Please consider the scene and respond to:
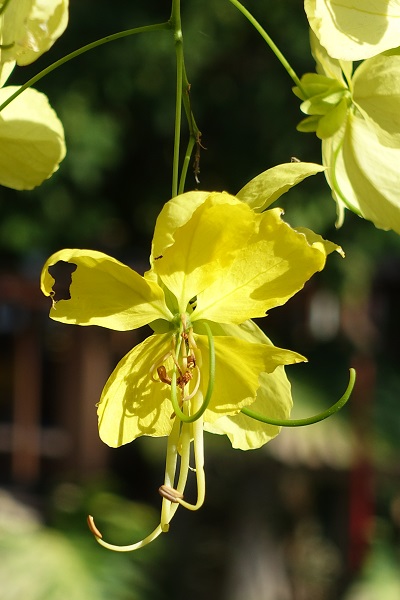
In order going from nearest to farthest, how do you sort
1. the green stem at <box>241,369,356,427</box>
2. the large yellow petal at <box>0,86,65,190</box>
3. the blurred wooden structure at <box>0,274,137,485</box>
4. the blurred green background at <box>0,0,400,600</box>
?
the green stem at <box>241,369,356,427</box> → the large yellow petal at <box>0,86,65,190</box> → the blurred green background at <box>0,0,400,600</box> → the blurred wooden structure at <box>0,274,137,485</box>

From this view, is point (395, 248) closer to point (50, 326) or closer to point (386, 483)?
point (386, 483)

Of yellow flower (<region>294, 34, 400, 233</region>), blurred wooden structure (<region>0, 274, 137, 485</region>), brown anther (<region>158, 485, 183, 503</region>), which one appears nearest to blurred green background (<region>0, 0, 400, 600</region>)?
blurred wooden structure (<region>0, 274, 137, 485</region>)

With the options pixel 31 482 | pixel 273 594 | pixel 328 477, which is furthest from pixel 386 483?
pixel 31 482

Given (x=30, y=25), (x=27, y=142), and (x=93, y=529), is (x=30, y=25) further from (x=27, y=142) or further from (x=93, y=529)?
(x=93, y=529)

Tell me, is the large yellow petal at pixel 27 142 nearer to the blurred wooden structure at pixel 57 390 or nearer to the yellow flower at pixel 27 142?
the yellow flower at pixel 27 142

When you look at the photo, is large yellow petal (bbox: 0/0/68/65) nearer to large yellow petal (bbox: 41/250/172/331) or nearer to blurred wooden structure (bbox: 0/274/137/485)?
large yellow petal (bbox: 41/250/172/331)

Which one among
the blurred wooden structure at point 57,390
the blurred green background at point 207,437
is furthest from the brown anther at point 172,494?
the blurred wooden structure at point 57,390
